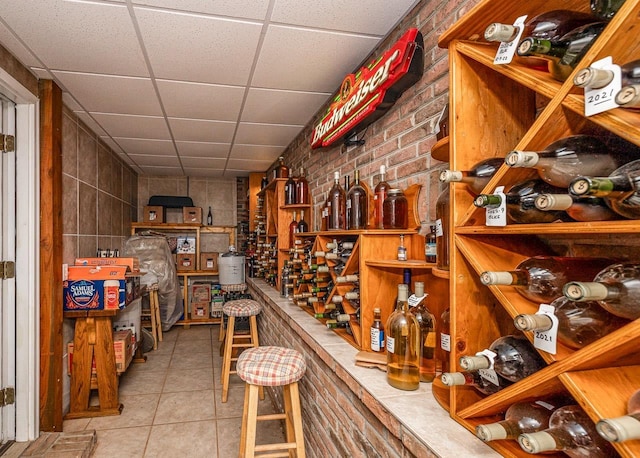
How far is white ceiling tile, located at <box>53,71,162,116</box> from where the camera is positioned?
2541 mm

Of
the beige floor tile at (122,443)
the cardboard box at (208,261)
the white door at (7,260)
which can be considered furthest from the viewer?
the cardboard box at (208,261)

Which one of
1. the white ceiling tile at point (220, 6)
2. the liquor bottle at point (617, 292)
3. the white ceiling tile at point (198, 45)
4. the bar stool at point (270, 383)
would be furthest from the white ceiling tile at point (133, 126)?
the liquor bottle at point (617, 292)

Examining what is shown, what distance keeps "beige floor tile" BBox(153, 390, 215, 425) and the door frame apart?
2.80 ft

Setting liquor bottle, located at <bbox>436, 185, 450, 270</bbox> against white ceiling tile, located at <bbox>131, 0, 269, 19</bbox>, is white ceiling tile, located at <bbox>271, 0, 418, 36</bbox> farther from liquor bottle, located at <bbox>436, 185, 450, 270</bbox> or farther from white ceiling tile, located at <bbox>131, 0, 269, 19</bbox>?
liquor bottle, located at <bbox>436, 185, 450, 270</bbox>

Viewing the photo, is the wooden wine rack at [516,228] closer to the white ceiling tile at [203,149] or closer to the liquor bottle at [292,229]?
the liquor bottle at [292,229]

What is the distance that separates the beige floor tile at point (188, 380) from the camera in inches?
140

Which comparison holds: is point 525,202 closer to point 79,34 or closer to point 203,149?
point 79,34

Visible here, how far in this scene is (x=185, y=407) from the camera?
319 cm

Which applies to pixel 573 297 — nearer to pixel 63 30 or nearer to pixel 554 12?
pixel 554 12

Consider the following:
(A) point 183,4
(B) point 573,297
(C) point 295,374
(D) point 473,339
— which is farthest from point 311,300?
(B) point 573,297

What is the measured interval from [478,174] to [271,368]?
4.70 feet

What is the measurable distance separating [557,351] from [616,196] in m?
0.33

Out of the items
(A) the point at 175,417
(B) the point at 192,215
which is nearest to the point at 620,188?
(A) the point at 175,417

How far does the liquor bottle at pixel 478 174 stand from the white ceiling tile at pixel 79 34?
67.3 inches
